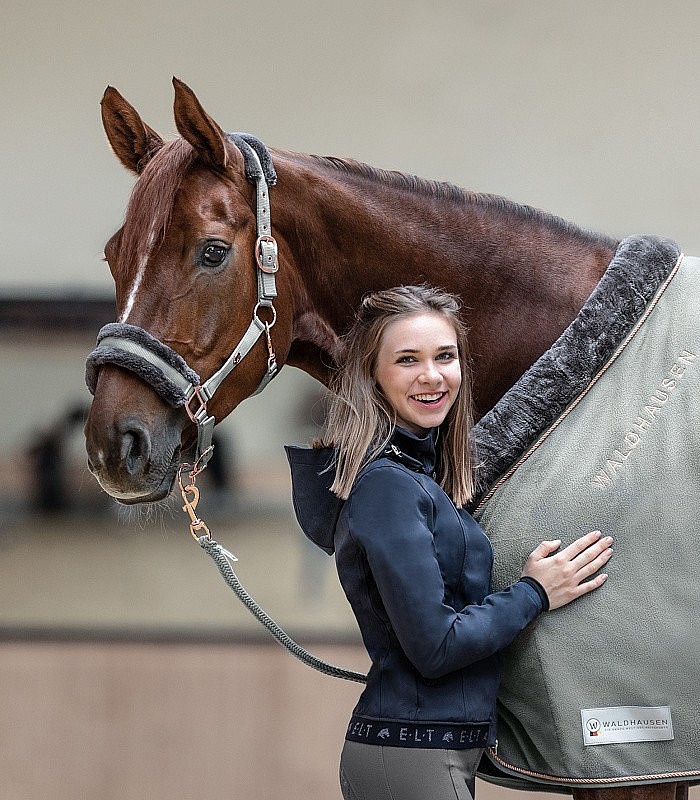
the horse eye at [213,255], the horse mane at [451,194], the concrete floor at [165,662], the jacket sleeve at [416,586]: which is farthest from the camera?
the concrete floor at [165,662]

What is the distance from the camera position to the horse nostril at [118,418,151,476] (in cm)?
80

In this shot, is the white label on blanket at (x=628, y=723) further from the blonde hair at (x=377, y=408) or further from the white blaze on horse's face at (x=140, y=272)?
the white blaze on horse's face at (x=140, y=272)

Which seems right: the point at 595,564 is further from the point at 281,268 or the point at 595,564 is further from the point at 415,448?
the point at 281,268

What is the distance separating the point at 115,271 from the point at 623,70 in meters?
1.61

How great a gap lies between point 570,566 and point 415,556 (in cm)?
16

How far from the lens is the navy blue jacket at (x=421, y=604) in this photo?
2.41 ft

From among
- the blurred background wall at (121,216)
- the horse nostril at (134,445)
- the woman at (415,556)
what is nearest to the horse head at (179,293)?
the horse nostril at (134,445)

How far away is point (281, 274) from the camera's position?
2.89 ft

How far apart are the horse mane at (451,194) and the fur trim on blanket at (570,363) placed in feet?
0.35

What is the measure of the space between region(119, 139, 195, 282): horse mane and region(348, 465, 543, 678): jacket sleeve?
1.00 ft

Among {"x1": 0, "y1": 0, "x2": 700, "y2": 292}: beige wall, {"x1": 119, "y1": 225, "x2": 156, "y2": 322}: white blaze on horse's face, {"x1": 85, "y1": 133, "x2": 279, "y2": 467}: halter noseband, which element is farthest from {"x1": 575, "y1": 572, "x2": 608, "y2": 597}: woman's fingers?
{"x1": 0, "y1": 0, "x2": 700, "y2": 292}: beige wall

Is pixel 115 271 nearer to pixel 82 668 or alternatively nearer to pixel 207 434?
pixel 207 434

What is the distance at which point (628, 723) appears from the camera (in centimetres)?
81

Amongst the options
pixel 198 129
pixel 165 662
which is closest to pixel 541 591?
pixel 198 129
